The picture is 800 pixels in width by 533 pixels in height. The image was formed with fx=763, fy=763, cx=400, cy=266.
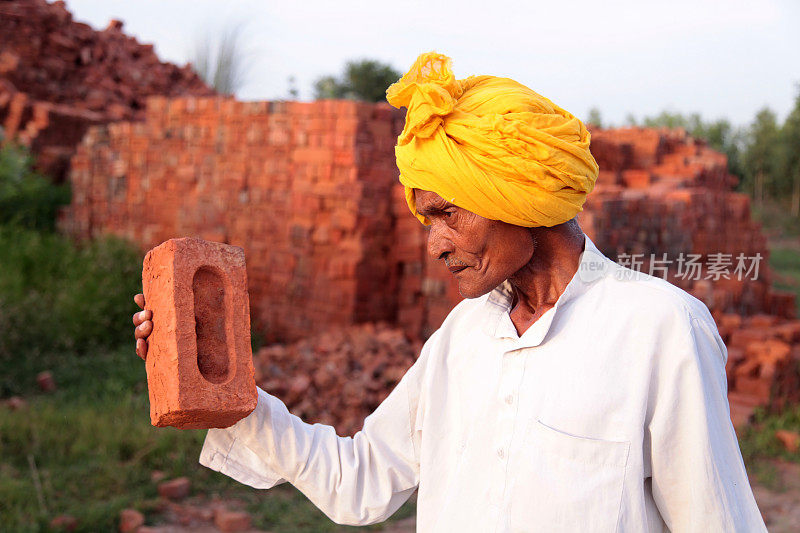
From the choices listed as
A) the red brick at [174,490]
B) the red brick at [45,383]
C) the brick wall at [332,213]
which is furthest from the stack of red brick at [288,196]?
the red brick at [174,490]

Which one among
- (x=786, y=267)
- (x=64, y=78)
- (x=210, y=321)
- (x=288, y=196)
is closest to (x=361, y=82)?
(x=64, y=78)

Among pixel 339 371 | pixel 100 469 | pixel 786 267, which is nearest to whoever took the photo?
pixel 100 469

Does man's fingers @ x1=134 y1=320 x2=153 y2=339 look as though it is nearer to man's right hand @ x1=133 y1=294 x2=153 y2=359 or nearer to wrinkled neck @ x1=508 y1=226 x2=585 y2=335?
man's right hand @ x1=133 y1=294 x2=153 y2=359

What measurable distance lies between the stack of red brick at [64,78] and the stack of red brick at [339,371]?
23.8ft

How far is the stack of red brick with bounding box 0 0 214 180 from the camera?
12.8m

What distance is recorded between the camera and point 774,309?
9.20 metres

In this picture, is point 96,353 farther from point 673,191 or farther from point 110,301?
point 673,191

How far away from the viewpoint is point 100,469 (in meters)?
4.91

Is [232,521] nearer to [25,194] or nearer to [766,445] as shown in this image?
[766,445]

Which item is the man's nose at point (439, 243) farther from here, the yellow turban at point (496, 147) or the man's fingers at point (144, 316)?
the man's fingers at point (144, 316)

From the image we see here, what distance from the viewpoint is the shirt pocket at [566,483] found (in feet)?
4.76

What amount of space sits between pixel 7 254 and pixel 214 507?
5.84 metres

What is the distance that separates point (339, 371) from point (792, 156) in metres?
22.7

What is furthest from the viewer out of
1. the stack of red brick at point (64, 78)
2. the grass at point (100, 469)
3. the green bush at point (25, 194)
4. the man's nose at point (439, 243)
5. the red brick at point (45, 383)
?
the stack of red brick at point (64, 78)
